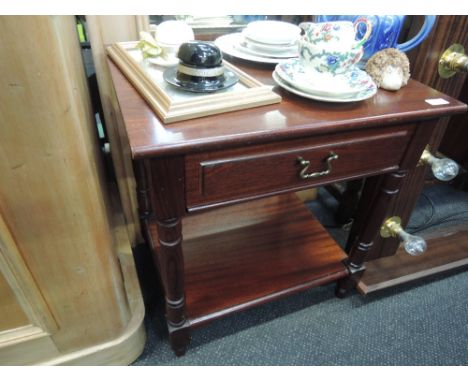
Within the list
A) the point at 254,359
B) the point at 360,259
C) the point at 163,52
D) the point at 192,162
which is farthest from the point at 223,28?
the point at 254,359

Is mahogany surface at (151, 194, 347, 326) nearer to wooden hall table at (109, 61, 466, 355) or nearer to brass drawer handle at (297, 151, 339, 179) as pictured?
wooden hall table at (109, 61, 466, 355)

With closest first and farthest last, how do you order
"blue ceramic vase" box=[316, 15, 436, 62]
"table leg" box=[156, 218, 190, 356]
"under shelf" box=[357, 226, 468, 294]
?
"table leg" box=[156, 218, 190, 356], "blue ceramic vase" box=[316, 15, 436, 62], "under shelf" box=[357, 226, 468, 294]

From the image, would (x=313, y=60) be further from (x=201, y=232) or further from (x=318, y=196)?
(x=318, y=196)

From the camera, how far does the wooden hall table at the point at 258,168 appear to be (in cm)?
43

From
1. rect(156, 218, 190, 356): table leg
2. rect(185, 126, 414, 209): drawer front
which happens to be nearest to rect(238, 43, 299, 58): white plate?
rect(185, 126, 414, 209): drawer front

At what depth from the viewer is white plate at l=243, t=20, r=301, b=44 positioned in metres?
0.63

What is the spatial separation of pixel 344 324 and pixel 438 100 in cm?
58

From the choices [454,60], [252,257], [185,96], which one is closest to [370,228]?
[252,257]

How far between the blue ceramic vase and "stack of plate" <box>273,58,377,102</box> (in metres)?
0.13

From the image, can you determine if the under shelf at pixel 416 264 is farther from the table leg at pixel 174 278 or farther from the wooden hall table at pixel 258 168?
the table leg at pixel 174 278

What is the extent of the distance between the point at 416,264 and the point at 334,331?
35 centimetres

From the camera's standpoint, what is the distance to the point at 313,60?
52 cm

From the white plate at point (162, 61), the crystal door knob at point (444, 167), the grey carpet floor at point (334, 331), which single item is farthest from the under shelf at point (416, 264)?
the white plate at point (162, 61)

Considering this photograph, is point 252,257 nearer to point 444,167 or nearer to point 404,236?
point 404,236
